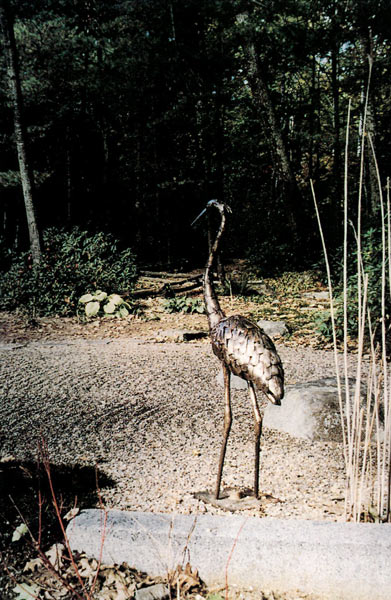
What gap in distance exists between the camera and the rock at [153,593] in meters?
1.79

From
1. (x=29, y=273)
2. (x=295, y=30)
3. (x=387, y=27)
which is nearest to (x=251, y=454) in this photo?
(x=29, y=273)

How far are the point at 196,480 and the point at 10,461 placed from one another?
114 centimetres

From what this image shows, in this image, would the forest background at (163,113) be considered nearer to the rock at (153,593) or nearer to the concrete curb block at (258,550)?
the concrete curb block at (258,550)

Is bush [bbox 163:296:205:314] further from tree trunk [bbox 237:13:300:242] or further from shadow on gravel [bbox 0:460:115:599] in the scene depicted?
shadow on gravel [bbox 0:460:115:599]

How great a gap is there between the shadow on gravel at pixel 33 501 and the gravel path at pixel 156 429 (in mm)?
109

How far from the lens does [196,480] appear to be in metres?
2.57

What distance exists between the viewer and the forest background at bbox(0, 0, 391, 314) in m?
8.91

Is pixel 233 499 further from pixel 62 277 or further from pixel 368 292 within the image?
pixel 62 277

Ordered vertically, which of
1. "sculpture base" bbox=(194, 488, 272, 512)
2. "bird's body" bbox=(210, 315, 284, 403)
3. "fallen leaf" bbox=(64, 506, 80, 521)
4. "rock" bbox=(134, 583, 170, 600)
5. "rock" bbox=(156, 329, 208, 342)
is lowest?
"rock" bbox=(134, 583, 170, 600)

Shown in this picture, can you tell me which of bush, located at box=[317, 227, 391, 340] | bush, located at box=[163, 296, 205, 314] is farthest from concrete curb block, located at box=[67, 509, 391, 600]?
bush, located at box=[163, 296, 205, 314]

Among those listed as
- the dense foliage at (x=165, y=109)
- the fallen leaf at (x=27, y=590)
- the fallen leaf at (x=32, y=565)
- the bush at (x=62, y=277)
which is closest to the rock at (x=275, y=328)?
the bush at (x=62, y=277)

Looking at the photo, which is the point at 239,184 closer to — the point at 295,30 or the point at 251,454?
the point at 295,30

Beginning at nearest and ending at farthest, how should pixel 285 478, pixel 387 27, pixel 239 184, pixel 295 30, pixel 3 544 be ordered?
1. pixel 3 544
2. pixel 285 478
3. pixel 387 27
4. pixel 295 30
5. pixel 239 184

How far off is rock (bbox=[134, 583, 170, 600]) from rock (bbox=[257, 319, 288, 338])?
4.02 metres
